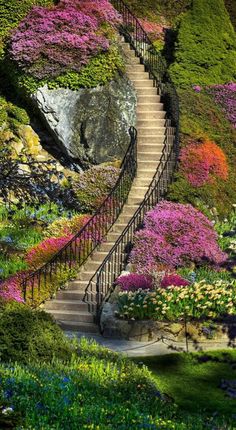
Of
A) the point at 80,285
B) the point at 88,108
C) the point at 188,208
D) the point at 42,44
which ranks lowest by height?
the point at 80,285

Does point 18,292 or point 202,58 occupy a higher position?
point 202,58

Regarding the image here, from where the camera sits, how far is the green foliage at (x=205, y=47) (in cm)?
2330

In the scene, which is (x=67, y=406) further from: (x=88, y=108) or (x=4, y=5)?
(x=4, y=5)

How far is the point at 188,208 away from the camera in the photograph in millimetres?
16875

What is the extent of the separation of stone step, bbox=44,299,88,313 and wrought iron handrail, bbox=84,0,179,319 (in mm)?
142

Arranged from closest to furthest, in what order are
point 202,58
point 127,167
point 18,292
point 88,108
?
point 18,292, point 127,167, point 88,108, point 202,58

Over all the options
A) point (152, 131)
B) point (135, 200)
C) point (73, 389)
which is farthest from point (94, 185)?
point (73, 389)

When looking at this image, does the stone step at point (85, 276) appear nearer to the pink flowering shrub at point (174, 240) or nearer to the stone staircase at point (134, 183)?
the stone staircase at point (134, 183)

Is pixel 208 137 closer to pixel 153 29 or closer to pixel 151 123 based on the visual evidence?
pixel 151 123

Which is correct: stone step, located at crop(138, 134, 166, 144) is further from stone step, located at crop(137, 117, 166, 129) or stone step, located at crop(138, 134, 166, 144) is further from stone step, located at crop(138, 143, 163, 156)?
stone step, located at crop(137, 117, 166, 129)

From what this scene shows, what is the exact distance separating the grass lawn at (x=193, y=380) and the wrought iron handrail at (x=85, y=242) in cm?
354

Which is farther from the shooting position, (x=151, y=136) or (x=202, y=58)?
(x=202, y=58)

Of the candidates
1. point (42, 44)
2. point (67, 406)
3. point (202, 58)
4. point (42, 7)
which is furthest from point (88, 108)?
point (67, 406)

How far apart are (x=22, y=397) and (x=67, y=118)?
13973 millimetres
